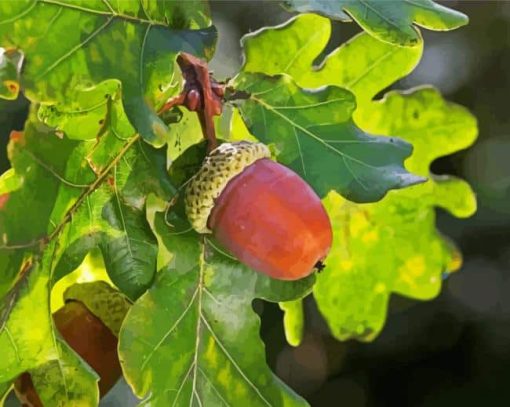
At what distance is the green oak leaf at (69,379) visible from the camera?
3.15ft

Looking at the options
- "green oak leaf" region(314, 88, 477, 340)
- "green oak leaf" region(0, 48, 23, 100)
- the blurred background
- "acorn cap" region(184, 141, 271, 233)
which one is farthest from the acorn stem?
the blurred background

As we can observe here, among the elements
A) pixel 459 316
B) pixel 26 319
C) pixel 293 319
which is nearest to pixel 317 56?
pixel 293 319

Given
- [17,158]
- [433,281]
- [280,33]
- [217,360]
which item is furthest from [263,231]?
[433,281]

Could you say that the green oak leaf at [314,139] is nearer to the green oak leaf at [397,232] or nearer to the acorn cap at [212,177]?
the acorn cap at [212,177]

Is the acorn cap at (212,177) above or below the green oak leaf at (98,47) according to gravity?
below

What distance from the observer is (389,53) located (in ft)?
4.55

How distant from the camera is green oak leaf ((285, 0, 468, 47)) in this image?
37.5 inches

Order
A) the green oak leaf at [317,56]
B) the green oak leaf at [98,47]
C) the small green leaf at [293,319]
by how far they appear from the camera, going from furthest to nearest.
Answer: the small green leaf at [293,319] → the green oak leaf at [317,56] → the green oak leaf at [98,47]

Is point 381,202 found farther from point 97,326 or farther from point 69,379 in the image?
point 69,379

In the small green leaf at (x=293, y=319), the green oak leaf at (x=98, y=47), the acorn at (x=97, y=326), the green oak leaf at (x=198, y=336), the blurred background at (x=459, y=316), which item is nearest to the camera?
the green oak leaf at (x=98, y=47)

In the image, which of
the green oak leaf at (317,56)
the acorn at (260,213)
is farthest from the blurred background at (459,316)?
the acorn at (260,213)

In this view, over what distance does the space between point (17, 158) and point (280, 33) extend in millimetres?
445

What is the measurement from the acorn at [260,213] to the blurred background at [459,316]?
3697 millimetres

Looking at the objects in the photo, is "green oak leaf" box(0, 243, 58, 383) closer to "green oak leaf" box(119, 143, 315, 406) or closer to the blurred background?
"green oak leaf" box(119, 143, 315, 406)
